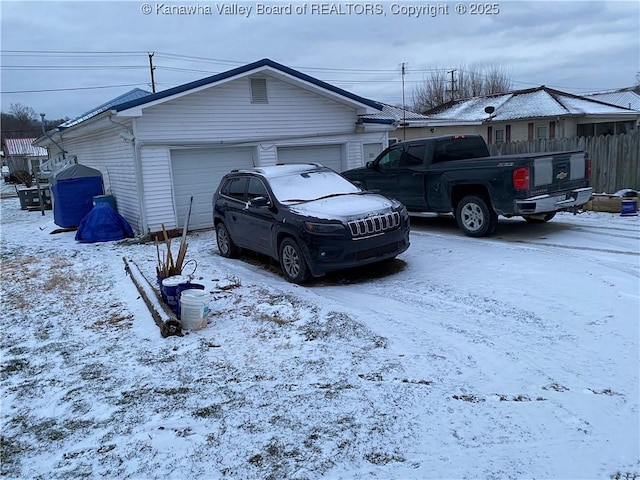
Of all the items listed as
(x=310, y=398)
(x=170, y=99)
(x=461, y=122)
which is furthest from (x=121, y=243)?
(x=461, y=122)

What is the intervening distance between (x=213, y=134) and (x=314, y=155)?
3.12 metres

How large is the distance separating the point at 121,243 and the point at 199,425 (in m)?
9.36

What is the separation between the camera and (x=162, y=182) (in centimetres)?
1235

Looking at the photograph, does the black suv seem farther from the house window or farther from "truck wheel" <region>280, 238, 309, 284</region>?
the house window

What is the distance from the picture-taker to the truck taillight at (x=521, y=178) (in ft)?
28.2

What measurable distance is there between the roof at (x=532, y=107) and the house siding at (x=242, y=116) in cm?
1191

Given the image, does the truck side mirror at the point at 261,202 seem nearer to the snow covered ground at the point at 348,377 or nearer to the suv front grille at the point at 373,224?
the snow covered ground at the point at 348,377

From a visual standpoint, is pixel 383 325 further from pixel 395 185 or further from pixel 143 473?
pixel 395 185

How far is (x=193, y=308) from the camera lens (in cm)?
555

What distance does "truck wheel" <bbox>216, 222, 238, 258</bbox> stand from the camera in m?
9.48

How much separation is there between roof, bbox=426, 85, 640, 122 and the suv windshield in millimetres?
17878

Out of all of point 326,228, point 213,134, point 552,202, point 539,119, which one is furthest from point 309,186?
point 539,119

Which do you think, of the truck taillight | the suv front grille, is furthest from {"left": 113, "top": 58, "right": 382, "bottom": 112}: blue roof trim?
the truck taillight

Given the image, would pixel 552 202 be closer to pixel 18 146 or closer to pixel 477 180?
pixel 477 180
